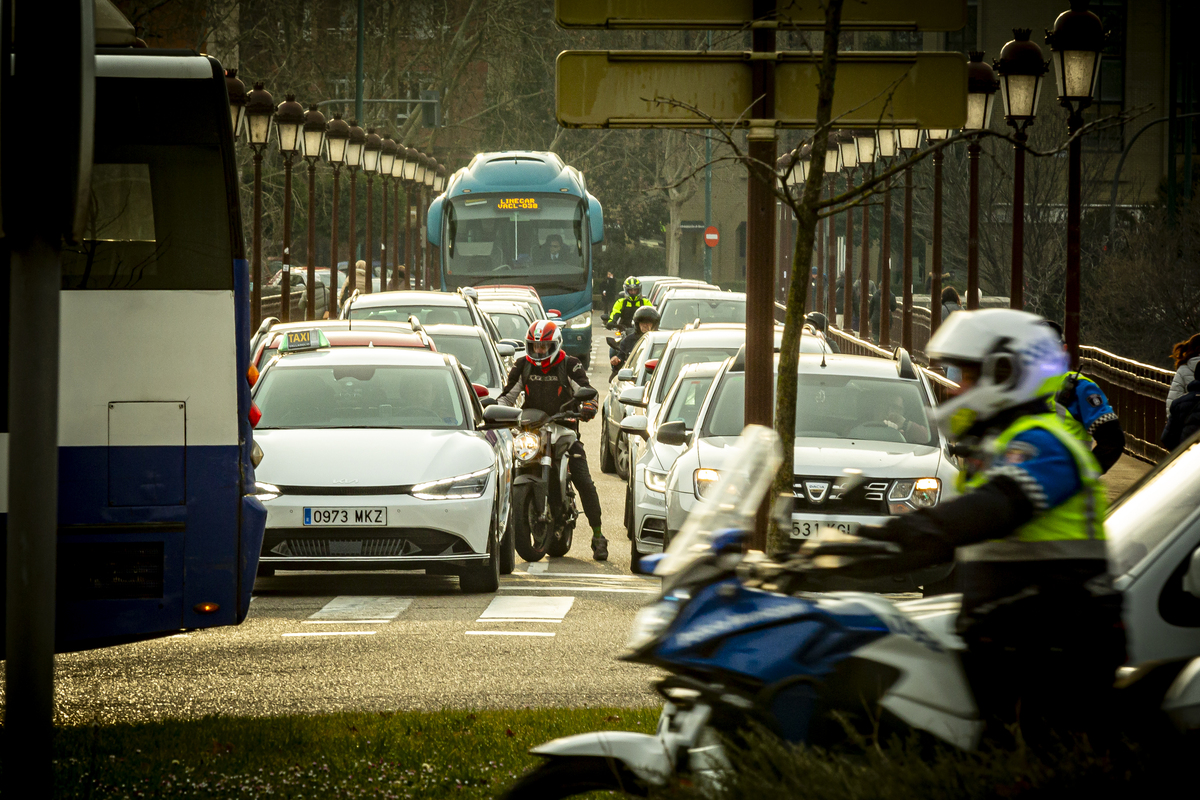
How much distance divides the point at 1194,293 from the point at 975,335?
1072 inches

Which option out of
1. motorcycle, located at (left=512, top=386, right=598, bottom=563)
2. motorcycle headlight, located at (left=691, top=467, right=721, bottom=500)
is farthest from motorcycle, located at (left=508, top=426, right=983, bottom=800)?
motorcycle, located at (left=512, top=386, right=598, bottom=563)

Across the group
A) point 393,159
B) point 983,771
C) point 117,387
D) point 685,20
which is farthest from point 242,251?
point 393,159

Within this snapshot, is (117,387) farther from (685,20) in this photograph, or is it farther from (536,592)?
(536,592)

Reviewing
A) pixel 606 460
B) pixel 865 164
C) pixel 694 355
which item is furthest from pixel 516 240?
pixel 694 355

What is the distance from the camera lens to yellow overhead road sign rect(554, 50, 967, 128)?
828 centimetres

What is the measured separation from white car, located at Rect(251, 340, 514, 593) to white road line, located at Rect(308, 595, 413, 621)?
0.22 m

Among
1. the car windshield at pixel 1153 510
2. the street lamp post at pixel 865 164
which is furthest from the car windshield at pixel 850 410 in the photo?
the street lamp post at pixel 865 164

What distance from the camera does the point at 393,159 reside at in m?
42.9

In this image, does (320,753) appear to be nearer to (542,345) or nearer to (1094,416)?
(1094,416)

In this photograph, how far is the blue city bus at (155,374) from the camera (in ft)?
23.9

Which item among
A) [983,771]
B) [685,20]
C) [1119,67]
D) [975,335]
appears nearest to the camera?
[983,771]

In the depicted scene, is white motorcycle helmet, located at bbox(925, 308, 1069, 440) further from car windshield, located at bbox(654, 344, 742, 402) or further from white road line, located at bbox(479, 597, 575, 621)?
car windshield, located at bbox(654, 344, 742, 402)

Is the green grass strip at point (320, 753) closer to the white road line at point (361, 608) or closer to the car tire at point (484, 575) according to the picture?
the white road line at point (361, 608)

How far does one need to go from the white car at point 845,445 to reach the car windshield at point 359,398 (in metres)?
1.65
